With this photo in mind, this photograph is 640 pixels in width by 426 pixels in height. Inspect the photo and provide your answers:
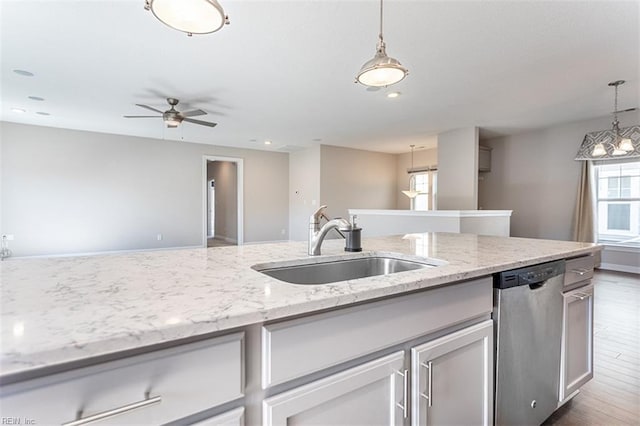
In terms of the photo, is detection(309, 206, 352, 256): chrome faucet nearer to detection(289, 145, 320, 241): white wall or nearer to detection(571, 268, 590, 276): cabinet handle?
detection(571, 268, 590, 276): cabinet handle

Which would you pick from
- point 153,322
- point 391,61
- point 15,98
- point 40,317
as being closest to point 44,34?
point 15,98

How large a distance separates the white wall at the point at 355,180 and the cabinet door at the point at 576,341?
5.75 meters

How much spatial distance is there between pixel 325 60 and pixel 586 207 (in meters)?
5.27

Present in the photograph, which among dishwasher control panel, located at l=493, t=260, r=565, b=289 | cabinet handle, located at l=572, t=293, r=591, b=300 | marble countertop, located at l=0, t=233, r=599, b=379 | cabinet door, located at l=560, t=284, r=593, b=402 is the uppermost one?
marble countertop, located at l=0, t=233, r=599, b=379

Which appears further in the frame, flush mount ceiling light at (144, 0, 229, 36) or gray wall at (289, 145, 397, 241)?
gray wall at (289, 145, 397, 241)

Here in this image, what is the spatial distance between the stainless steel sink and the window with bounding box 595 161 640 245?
5939 mm

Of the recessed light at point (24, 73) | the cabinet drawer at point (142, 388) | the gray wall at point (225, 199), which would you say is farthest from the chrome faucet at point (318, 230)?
the gray wall at point (225, 199)

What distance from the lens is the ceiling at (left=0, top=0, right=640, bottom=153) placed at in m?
2.25

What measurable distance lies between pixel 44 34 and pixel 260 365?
3410mm

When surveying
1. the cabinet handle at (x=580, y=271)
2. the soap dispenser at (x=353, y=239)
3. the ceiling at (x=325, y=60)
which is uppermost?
the ceiling at (x=325, y=60)

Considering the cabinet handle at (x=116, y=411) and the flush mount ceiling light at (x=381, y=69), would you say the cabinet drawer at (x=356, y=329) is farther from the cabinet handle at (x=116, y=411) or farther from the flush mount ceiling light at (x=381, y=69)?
the flush mount ceiling light at (x=381, y=69)

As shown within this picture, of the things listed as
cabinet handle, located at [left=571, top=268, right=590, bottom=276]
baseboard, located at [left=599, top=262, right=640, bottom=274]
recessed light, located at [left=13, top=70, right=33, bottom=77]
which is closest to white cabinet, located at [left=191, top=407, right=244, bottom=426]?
cabinet handle, located at [left=571, top=268, right=590, bottom=276]

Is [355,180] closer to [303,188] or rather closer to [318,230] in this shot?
[303,188]

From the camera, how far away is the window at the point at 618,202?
5.00 metres
